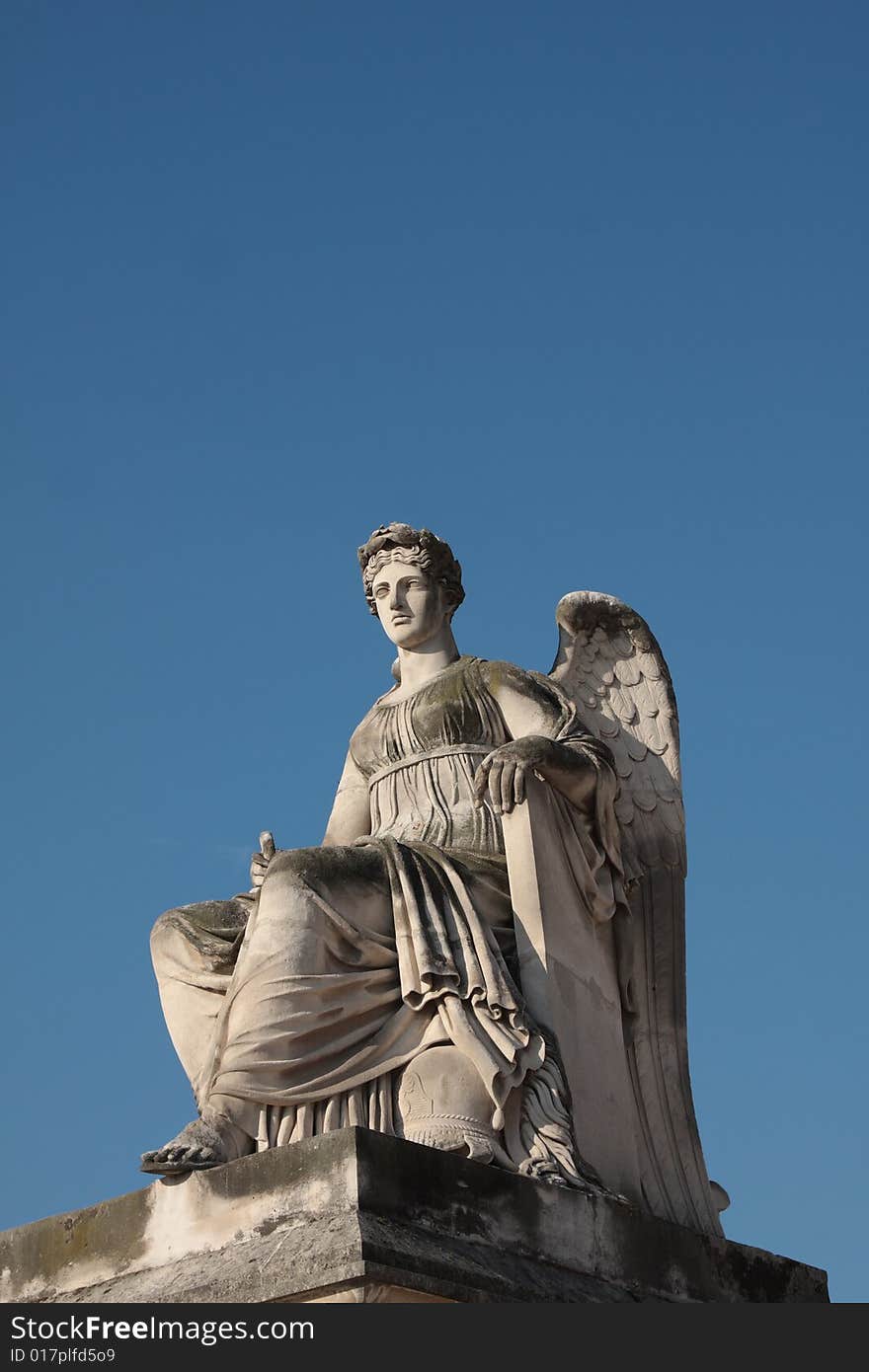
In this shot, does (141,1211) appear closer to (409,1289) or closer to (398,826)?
(409,1289)

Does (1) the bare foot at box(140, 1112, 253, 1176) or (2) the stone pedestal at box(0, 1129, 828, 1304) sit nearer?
(2) the stone pedestal at box(0, 1129, 828, 1304)

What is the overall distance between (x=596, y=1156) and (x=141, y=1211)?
213cm

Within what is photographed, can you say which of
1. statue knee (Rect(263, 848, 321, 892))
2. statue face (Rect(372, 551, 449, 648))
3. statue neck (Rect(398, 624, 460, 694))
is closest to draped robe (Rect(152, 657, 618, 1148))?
statue knee (Rect(263, 848, 321, 892))

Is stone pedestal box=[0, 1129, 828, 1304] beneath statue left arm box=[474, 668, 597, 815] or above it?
beneath

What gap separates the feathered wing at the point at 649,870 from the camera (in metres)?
10.5

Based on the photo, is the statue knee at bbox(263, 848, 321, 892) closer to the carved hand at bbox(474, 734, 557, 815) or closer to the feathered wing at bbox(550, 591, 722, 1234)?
the carved hand at bbox(474, 734, 557, 815)

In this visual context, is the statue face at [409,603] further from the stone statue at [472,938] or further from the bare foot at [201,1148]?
the bare foot at [201,1148]

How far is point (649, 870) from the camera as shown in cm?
1096

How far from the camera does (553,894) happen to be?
10.0 metres

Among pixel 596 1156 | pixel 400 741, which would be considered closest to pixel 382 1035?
pixel 596 1156

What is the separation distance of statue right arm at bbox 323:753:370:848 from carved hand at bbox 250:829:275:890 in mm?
748

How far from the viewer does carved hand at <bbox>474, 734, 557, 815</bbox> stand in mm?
9961

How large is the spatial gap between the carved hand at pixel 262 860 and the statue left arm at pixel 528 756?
1.04 meters

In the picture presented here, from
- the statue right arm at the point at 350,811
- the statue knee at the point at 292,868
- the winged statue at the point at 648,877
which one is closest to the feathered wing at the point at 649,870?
the winged statue at the point at 648,877
